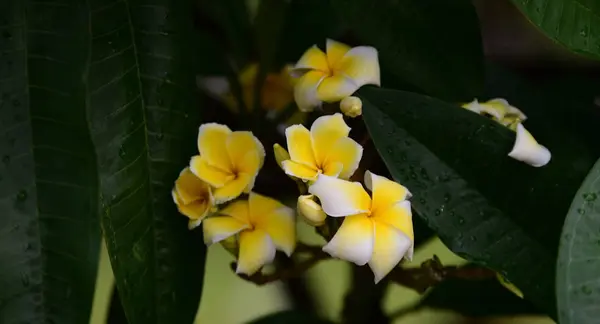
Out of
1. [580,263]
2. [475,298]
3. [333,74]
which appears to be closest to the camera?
[580,263]

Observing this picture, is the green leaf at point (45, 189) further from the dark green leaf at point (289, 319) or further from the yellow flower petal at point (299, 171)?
the dark green leaf at point (289, 319)

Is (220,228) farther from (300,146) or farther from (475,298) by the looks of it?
(475,298)

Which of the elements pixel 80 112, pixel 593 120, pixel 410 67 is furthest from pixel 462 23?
pixel 80 112

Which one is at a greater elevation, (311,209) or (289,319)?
(311,209)

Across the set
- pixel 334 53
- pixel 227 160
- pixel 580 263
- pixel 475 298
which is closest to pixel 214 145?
pixel 227 160

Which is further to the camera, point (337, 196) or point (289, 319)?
point (289, 319)

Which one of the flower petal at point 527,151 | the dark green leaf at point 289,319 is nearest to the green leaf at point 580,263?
the flower petal at point 527,151

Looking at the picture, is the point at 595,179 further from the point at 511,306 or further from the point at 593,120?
the point at 511,306

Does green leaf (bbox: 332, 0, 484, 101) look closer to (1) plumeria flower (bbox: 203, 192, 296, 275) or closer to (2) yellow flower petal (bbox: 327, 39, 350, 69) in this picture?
(2) yellow flower petal (bbox: 327, 39, 350, 69)
